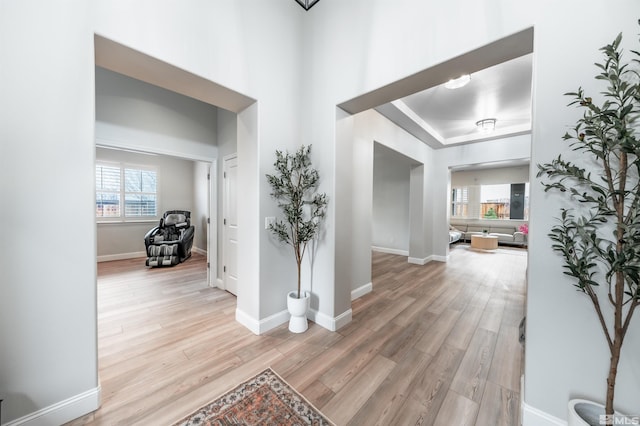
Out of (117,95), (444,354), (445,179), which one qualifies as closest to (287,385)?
(444,354)

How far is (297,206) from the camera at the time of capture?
7.58 feet

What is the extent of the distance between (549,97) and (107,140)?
4.16 m

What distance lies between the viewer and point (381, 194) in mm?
6648

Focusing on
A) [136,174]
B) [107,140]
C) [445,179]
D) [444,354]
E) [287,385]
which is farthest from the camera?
[136,174]

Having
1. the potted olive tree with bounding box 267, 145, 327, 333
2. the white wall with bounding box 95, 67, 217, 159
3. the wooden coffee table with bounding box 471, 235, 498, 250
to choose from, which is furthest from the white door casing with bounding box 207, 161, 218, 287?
the wooden coffee table with bounding box 471, 235, 498, 250

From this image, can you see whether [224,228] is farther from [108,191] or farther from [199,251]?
[108,191]

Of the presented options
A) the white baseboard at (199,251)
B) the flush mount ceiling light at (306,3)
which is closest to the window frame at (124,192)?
the white baseboard at (199,251)

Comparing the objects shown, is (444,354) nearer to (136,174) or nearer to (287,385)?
(287,385)

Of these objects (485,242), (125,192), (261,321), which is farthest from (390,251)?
(125,192)

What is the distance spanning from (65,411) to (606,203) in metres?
3.15

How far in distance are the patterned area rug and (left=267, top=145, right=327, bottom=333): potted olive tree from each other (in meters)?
0.73

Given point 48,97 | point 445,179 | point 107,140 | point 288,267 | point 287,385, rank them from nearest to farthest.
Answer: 1. point 48,97
2. point 287,385
3. point 288,267
4. point 107,140
5. point 445,179

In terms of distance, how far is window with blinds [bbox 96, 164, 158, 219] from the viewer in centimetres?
529

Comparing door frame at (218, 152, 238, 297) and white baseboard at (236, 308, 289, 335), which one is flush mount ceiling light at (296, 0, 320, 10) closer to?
door frame at (218, 152, 238, 297)
